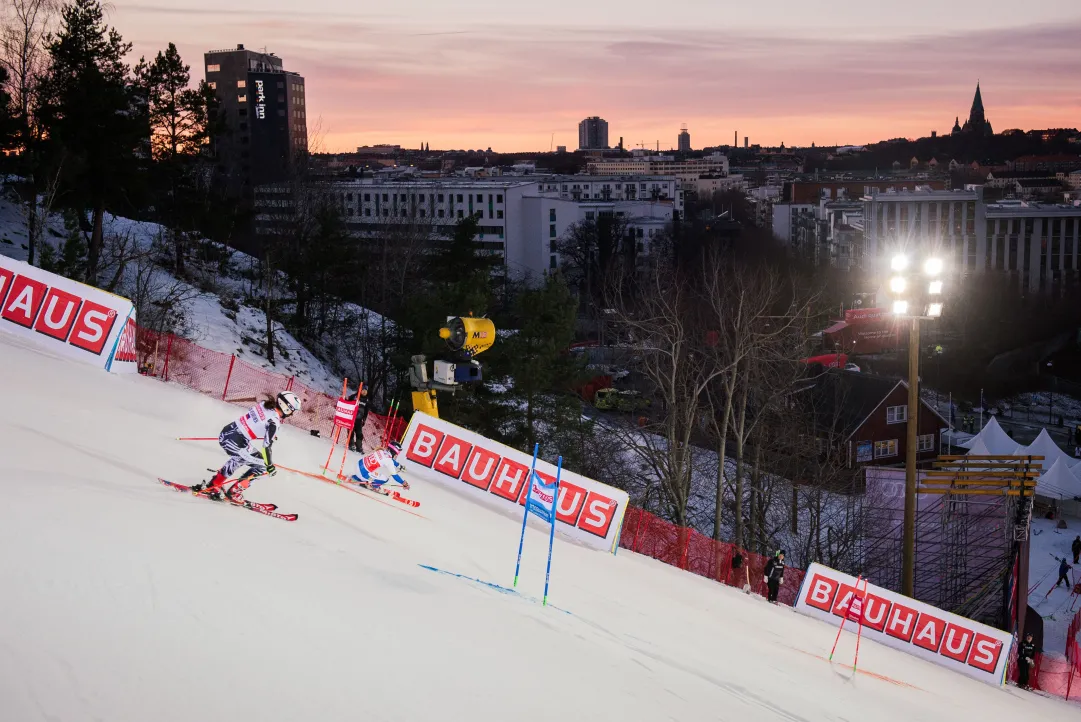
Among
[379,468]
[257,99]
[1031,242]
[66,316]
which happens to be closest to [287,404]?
[379,468]

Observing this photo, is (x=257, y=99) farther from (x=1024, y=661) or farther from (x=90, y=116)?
Result: (x=1024, y=661)

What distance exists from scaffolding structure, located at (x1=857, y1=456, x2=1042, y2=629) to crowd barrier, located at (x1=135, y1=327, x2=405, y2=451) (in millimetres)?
14412

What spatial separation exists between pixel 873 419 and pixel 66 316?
38.1m

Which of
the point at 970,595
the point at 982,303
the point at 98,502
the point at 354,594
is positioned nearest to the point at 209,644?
the point at 354,594

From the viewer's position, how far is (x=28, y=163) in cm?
2973

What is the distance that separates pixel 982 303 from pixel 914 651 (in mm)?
76792

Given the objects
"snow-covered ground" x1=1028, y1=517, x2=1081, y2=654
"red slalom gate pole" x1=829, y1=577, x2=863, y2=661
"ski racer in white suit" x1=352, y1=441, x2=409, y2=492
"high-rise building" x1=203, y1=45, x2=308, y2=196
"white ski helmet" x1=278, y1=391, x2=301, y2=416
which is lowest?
"snow-covered ground" x1=1028, y1=517, x2=1081, y2=654

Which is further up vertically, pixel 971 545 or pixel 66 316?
pixel 66 316

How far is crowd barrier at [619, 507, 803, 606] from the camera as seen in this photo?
21.1 meters

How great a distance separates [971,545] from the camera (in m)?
28.1

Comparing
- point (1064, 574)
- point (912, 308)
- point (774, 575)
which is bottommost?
point (1064, 574)

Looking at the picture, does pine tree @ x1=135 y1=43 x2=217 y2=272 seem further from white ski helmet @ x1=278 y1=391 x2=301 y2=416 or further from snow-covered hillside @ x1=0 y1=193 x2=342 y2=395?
white ski helmet @ x1=278 y1=391 x2=301 y2=416

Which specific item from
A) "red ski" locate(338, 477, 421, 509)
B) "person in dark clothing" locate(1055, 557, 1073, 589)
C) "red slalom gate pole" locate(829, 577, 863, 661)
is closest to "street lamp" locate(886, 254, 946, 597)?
"red slalom gate pole" locate(829, 577, 863, 661)

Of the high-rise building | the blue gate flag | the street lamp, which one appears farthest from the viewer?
the high-rise building
